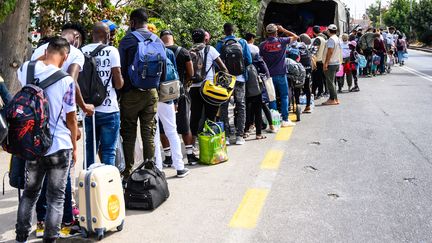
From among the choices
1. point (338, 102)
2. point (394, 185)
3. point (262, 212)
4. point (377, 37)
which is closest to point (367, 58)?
point (377, 37)

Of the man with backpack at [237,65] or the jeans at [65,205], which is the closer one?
the jeans at [65,205]

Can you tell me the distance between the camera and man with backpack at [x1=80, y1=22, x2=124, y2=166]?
5.22 m

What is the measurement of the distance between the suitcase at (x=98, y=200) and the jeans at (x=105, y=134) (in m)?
0.74

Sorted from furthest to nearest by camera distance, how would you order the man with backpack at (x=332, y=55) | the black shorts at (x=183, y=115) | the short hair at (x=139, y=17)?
the man with backpack at (x=332, y=55), the black shorts at (x=183, y=115), the short hair at (x=139, y=17)

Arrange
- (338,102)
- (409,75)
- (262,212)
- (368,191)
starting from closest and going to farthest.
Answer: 1. (262,212)
2. (368,191)
3. (338,102)
4. (409,75)

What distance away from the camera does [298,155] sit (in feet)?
25.0

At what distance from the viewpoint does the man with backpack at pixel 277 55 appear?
935 centimetres

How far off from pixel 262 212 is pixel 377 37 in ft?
47.5

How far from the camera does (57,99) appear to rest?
4105mm

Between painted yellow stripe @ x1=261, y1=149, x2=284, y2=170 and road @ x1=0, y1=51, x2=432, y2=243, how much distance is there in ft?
0.04

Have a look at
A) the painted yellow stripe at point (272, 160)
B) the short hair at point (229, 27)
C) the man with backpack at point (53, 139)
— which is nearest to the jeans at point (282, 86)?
the short hair at point (229, 27)

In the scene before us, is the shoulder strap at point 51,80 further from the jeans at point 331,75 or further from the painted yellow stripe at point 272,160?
the jeans at point 331,75

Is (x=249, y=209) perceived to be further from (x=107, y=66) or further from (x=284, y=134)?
(x=284, y=134)

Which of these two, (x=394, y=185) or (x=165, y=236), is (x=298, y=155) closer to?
(x=394, y=185)
